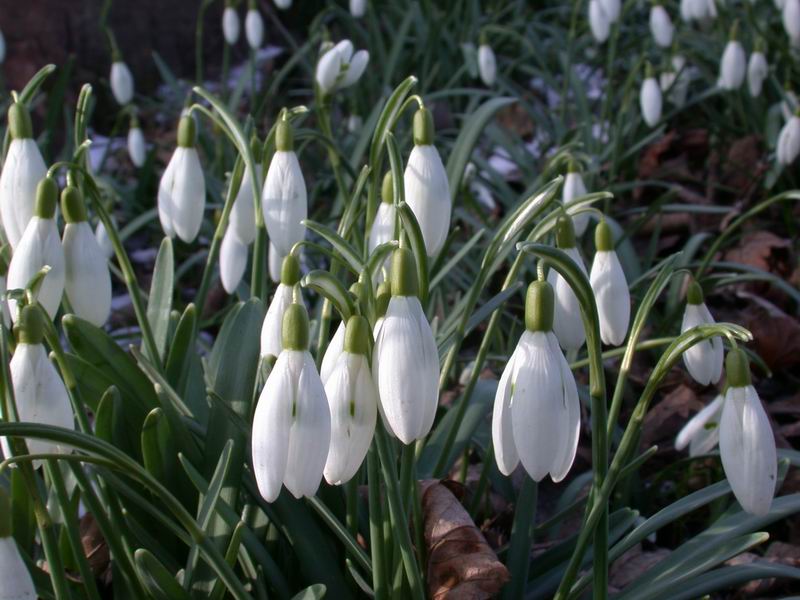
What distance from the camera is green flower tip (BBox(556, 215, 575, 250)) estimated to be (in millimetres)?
1220

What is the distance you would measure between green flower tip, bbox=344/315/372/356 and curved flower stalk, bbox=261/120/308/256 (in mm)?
459

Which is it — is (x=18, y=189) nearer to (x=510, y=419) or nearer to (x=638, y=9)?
(x=510, y=419)

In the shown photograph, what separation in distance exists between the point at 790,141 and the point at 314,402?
2.19m

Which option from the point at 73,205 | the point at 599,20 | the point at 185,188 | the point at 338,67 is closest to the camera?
the point at 73,205

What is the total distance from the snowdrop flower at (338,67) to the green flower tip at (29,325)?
1.06 meters

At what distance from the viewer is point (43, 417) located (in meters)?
1.11

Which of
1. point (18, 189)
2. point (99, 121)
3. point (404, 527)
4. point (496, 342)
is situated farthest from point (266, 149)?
point (99, 121)

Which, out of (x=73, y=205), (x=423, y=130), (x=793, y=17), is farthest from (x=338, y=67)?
(x=793, y=17)

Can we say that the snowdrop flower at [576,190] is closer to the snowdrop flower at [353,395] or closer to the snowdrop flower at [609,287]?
the snowdrop flower at [609,287]

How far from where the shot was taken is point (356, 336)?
39.4 inches

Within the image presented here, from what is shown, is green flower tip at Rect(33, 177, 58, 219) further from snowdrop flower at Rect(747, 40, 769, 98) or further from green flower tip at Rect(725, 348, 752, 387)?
snowdrop flower at Rect(747, 40, 769, 98)

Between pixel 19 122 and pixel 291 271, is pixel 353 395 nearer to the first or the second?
pixel 291 271

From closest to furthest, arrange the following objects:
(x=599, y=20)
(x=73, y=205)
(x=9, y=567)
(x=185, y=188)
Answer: (x=9, y=567) → (x=73, y=205) → (x=185, y=188) → (x=599, y=20)

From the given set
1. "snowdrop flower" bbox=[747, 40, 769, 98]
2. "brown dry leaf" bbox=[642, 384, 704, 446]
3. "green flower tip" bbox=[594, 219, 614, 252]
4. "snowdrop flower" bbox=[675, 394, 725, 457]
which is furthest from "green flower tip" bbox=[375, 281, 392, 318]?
"snowdrop flower" bbox=[747, 40, 769, 98]
